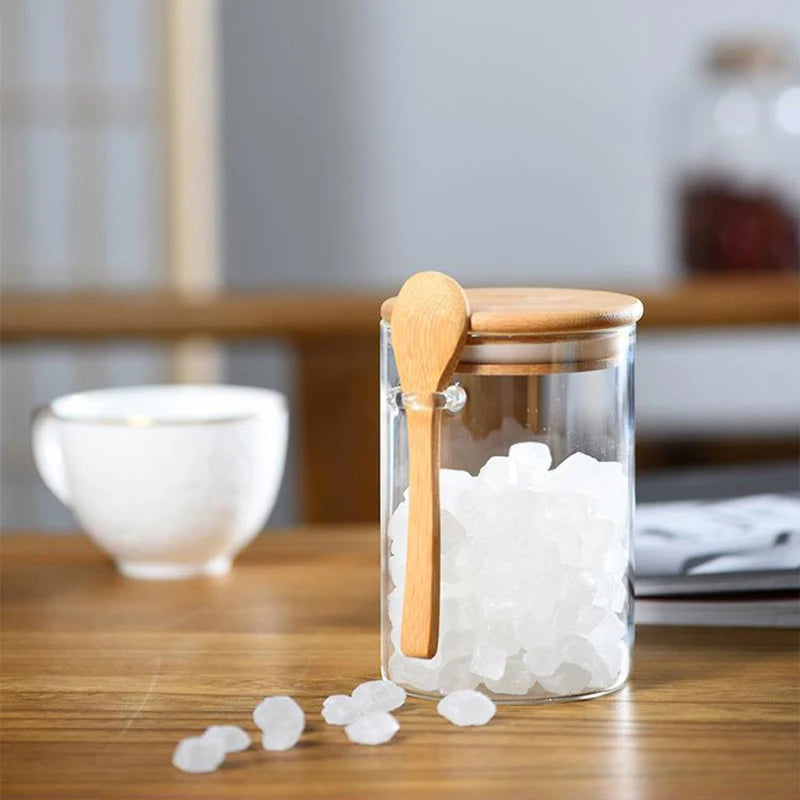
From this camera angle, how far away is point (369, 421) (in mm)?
1838

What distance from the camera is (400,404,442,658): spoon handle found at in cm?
52

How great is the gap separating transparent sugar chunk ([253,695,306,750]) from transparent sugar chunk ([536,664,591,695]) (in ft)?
0.33

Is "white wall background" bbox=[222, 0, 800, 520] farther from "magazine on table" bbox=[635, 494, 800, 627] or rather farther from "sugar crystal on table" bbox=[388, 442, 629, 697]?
"sugar crystal on table" bbox=[388, 442, 629, 697]

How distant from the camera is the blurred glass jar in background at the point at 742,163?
7.09ft

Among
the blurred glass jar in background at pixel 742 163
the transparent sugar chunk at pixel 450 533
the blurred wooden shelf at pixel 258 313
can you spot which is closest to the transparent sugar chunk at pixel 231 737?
the transparent sugar chunk at pixel 450 533

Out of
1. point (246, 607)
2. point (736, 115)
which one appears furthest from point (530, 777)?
point (736, 115)

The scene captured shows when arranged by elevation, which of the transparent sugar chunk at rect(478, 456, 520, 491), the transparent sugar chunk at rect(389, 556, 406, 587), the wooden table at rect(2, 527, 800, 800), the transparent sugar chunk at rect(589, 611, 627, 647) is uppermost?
the transparent sugar chunk at rect(478, 456, 520, 491)

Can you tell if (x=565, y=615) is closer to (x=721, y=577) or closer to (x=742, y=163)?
(x=721, y=577)

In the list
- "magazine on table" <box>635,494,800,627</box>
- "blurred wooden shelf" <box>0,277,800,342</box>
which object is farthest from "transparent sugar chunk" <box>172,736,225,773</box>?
"blurred wooden shelf" <box>0,277,800,342</box>

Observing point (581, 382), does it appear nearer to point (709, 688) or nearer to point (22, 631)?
point (709, 688)

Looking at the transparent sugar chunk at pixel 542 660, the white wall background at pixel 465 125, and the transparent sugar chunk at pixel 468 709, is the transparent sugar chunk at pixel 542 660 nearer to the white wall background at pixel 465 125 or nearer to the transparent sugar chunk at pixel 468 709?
the transparent sugar chunk at pixel 468 709

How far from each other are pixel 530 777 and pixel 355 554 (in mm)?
372

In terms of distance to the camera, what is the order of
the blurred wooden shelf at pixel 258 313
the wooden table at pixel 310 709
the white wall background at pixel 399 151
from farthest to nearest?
the white wall background at pixel 399 151 → the blurred wooden shelf at pixel 258 313 → the wooden table at pixel 310 709

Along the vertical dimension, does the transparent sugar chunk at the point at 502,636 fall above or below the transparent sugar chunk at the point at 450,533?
below
